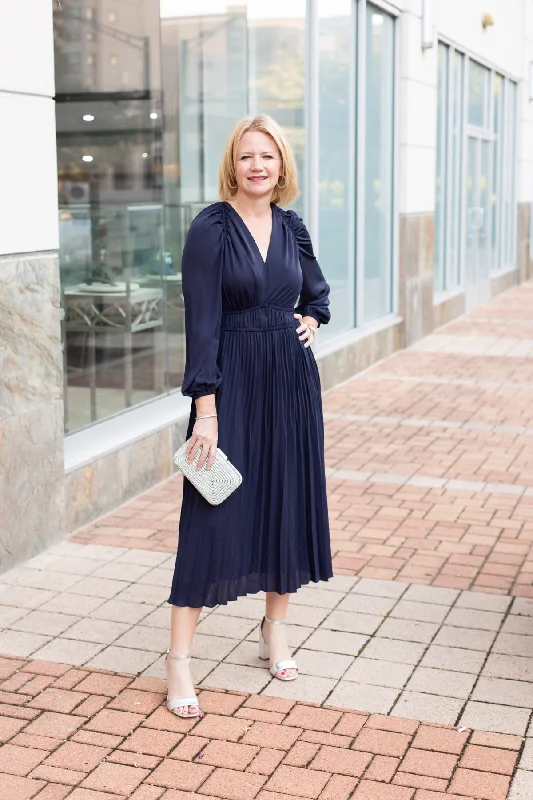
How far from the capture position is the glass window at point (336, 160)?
9992mm

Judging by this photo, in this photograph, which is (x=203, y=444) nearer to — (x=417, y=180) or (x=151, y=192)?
(x=151, y=192)

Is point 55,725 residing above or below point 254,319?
below

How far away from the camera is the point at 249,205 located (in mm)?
3881

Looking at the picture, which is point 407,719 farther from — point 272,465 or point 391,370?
point 391,370

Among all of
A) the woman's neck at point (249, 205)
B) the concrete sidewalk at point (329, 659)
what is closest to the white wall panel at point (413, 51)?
the concrete sidewalk at point (329, 659)

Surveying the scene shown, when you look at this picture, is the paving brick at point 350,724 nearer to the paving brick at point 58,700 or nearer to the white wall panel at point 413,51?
the paving brick at point 58,700

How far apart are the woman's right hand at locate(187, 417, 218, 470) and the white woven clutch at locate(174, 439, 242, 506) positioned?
1cm

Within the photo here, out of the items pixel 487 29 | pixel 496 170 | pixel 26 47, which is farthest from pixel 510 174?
pixel 26 47

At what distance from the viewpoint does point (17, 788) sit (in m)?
3.40

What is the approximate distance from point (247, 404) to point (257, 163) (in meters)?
0.76

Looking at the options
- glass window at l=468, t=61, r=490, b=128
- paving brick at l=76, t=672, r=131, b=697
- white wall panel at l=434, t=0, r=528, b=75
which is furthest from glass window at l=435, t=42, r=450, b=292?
paving brick at l=76, t=672, r=131, b=697

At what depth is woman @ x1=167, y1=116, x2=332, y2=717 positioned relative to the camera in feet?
12.3

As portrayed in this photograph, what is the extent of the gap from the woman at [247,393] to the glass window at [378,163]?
772 cm

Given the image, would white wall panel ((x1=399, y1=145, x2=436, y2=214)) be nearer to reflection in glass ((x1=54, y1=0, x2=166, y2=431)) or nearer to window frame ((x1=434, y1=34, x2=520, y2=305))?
window frame ((x1=434, y1=34, x2=520, y2=305))
